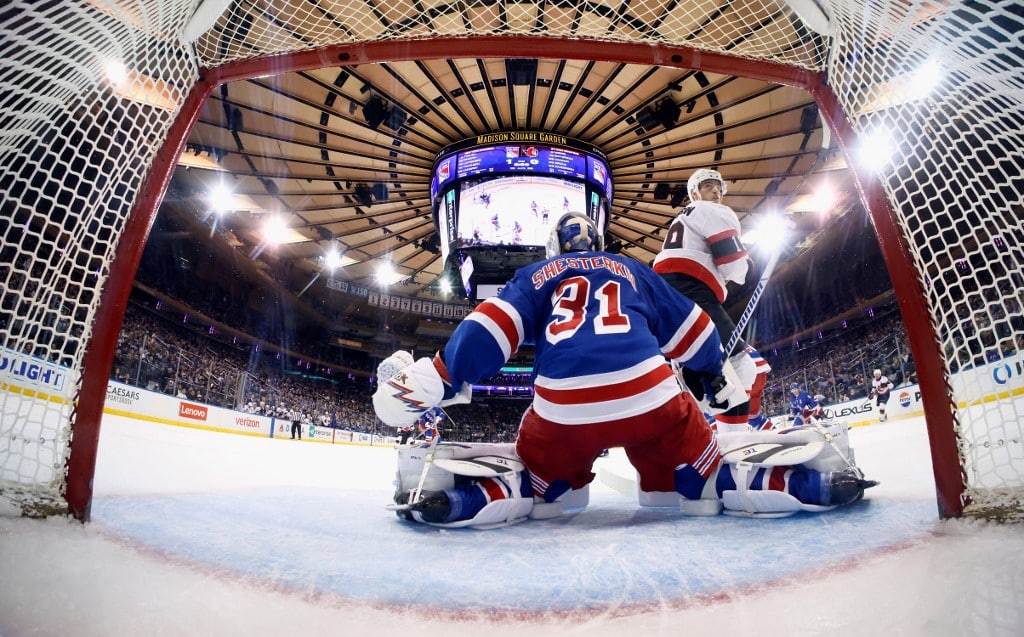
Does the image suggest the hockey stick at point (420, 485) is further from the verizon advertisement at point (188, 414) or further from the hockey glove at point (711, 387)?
the verizon advertisement at point (188, 414)

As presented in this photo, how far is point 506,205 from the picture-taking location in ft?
29.0

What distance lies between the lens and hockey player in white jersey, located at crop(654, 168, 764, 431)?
2.80m

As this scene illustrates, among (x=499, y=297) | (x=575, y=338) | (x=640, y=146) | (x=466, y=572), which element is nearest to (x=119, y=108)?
(x=499, y=297)

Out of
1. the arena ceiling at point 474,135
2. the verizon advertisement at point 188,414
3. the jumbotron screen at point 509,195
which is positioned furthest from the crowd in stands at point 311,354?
the jumbotron screen at point 509,195

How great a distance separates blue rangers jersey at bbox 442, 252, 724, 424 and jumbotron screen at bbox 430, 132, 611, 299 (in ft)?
21.5

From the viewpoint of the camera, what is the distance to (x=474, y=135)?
9562 millimetres

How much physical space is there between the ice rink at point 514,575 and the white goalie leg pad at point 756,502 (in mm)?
58

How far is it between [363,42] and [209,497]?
232cm

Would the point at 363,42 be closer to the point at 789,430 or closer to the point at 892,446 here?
the point at 789,430

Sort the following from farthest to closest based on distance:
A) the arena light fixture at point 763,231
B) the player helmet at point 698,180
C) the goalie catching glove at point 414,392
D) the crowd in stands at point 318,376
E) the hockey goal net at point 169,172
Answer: the arena light fixture at point 763,231, the crowd in stands at point 318,376, the player helmet at point 698,180, the goalie catching glove at point 414,392, the hockey goal net at point 169,172

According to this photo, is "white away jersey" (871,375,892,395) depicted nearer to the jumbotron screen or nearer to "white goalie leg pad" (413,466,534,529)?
the jumbotron screen

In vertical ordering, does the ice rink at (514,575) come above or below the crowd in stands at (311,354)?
below

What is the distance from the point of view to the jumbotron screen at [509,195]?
28.8 feet

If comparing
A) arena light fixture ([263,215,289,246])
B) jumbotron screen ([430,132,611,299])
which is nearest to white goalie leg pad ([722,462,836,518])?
jumbotron screen ([430,132,611,299])
